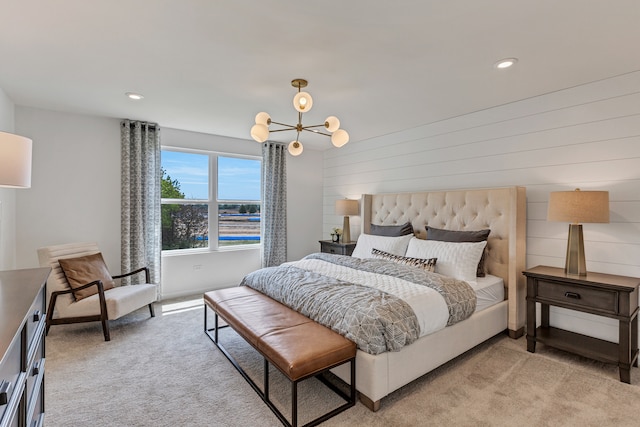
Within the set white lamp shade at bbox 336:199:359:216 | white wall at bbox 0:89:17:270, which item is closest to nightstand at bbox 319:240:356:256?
white lamp shade at bbox 336:199:359:216

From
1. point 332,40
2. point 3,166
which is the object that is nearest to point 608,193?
point 332,40

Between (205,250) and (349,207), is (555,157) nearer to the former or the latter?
(349,207)

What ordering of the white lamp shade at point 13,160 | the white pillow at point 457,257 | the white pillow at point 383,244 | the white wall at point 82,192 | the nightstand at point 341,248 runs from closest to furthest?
the white lamp shade at point 13,160 < the white pillow at point 457,257 < the white wall at point 82,192 < the white pillow at point 383,244 < the nightstand at point 341,248

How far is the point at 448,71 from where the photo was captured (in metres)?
2.57

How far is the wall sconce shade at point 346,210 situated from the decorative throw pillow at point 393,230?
68 centimetres

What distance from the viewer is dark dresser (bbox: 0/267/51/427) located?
978 mm

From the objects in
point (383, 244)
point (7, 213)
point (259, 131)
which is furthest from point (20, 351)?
point (383, 244)

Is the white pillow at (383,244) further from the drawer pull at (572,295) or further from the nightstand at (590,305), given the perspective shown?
the drawer pull at (572,295)

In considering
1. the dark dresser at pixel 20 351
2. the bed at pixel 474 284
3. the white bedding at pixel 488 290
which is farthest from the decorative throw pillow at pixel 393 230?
the dark dresser at pixel 20 351

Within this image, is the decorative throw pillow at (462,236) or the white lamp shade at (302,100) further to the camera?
the decorative throw pillow at (462,236)

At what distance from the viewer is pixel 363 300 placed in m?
2.25

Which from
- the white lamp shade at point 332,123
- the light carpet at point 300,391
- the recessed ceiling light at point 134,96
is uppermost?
the recessed ceiling light at point 134,96

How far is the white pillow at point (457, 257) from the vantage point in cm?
302

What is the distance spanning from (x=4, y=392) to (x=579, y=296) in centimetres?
350
